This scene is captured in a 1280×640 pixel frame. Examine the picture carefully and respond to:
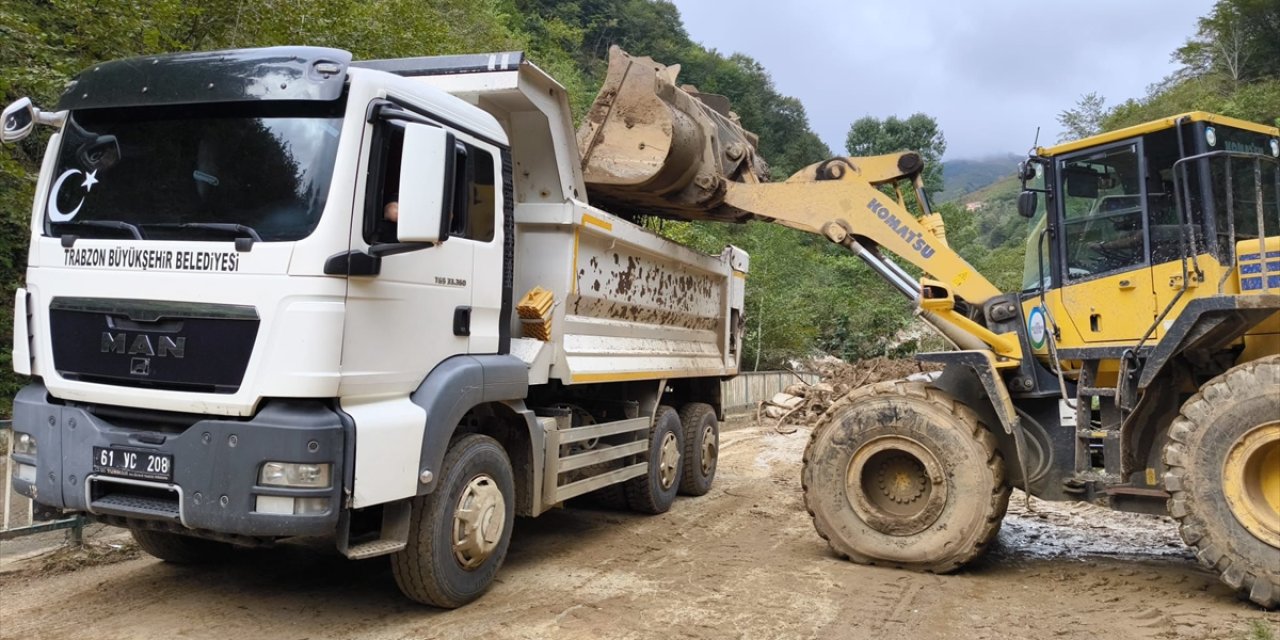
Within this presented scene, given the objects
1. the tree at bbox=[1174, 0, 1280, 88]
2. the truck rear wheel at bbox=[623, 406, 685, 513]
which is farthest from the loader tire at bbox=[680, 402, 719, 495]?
the tree at bbox=[1174, 0, 1280, 88]

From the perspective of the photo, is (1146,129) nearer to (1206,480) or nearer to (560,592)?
(1206,480)

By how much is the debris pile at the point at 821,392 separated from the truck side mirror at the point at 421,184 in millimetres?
12154

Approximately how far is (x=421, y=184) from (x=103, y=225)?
1573 millimetres

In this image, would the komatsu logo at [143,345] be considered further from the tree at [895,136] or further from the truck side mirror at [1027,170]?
the tree at [895,136]

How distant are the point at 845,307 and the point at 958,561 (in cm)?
2125

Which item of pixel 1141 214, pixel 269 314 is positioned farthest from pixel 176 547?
Answer: pixel 1141 214

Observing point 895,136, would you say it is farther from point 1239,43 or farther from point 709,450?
point 709,450

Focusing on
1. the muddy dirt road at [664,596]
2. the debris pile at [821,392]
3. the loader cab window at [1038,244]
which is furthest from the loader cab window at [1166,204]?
the debris pile at [821,392]

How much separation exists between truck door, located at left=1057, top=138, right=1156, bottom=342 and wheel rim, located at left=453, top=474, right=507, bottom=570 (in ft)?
13.3

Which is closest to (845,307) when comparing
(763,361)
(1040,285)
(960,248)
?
(763,361)

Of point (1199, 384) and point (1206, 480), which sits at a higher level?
point (1199, 384)

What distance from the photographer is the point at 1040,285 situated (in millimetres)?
6219

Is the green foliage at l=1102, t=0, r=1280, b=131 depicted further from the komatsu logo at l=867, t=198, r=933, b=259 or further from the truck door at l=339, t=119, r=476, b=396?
the truck door at l=339, t=119, r=476, b=396

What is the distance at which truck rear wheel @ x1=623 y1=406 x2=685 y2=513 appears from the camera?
25.1 feet
